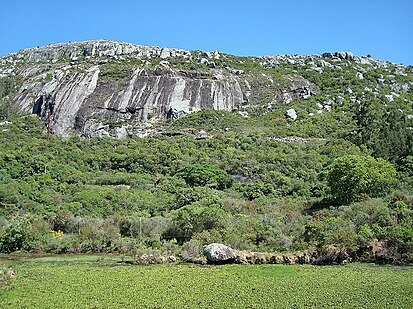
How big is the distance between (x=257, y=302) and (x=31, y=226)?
24.6 m

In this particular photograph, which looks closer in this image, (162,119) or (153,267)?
(153,267)

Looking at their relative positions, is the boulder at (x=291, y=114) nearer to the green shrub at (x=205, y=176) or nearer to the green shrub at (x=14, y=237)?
the green shrub at (x=205, y=176)

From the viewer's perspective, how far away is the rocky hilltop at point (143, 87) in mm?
94812

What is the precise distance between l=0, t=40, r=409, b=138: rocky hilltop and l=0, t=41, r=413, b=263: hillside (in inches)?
13.3

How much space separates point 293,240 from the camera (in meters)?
32.8

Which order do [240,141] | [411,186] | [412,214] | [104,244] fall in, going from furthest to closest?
[240,141] → [411,186] → [104,244] → [412,214]

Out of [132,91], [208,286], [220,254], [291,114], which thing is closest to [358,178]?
[220,254]

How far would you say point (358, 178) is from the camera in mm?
45906

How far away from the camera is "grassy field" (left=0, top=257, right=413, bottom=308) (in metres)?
17.9

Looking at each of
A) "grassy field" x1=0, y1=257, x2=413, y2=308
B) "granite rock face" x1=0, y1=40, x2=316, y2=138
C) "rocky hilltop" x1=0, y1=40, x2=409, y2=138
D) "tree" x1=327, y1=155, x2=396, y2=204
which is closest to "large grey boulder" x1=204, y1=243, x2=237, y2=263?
"grassy field" x1=0, y1=257, x2=413, y2=308

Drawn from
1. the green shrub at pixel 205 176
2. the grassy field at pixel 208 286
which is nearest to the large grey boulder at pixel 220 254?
the grassy field at pixel 208 286

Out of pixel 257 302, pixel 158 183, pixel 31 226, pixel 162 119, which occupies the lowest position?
pixel 257 302

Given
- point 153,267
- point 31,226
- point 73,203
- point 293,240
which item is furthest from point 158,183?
point 153,267

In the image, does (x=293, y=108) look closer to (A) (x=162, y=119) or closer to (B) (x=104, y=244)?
(A) (x=162, y=119)
